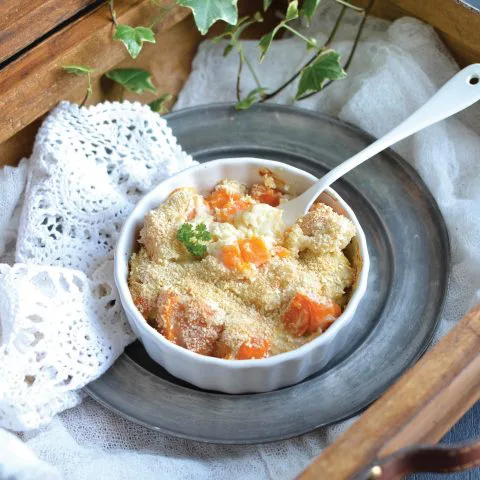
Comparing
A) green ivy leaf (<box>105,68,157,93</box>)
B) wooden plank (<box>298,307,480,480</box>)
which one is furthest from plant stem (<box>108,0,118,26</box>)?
wooden plank (<box>298,307,480,480</box>)

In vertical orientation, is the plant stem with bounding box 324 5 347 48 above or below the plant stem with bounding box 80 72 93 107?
above

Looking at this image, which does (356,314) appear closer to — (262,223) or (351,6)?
(262,223)

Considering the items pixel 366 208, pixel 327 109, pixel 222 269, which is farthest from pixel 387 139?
pixel 222 269

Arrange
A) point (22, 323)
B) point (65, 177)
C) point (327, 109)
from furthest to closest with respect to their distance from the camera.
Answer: point (327, 109)
point (65, 177)
point (22, 323)

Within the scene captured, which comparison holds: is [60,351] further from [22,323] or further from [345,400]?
[345,400]

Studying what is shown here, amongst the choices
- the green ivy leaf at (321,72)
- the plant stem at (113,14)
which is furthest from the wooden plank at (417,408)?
the plant stem at (113,14)

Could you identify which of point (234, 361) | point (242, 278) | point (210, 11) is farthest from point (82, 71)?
point (234, 361)

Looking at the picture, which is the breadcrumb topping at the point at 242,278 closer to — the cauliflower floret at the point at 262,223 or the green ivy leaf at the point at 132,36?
the cauliflower floret at the point at 262,223

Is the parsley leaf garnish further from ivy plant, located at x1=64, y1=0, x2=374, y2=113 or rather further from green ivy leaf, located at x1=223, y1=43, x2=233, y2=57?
green ivy leaf, located at x1=223, y1=43, x2=233, y2=57
